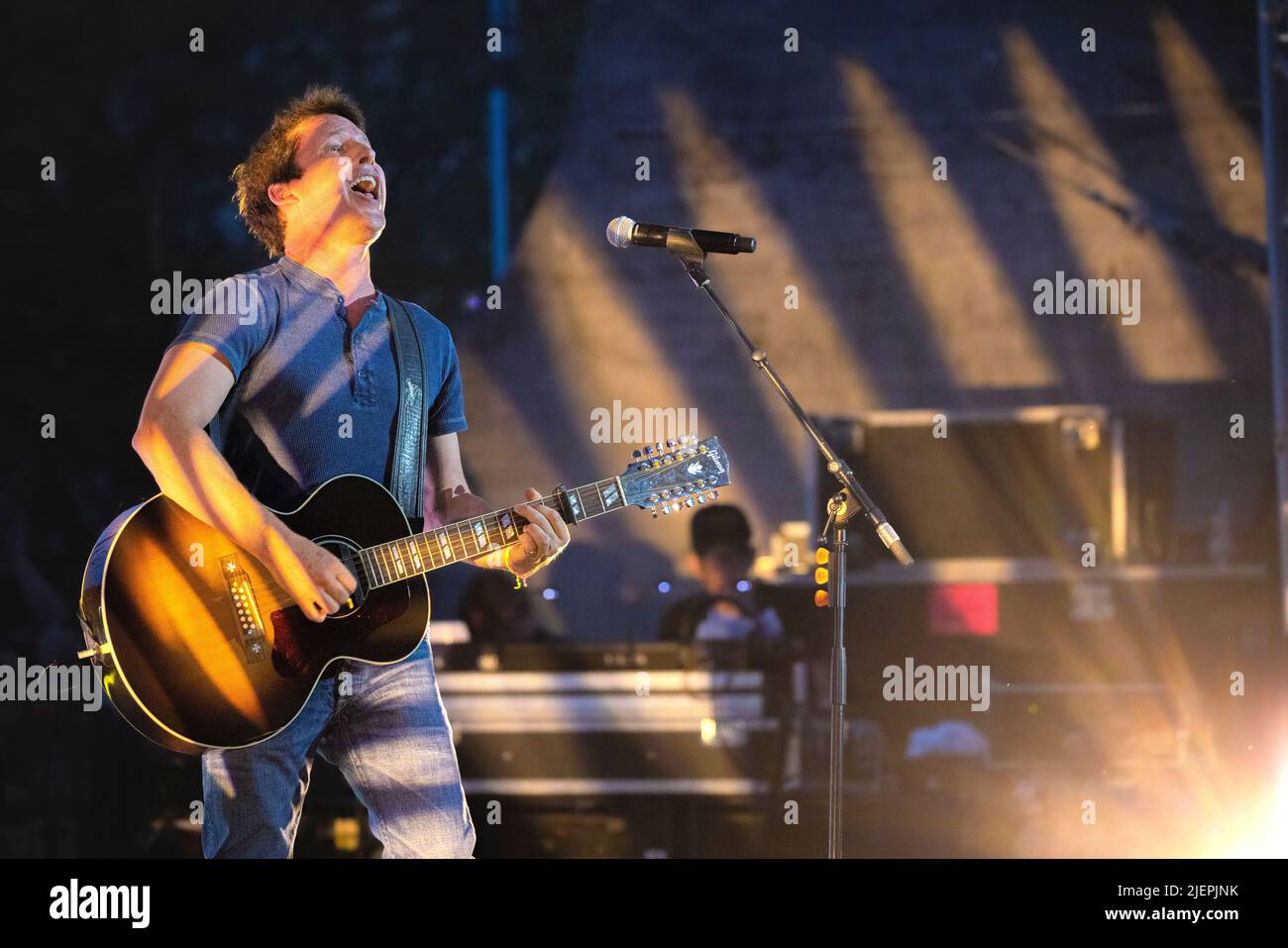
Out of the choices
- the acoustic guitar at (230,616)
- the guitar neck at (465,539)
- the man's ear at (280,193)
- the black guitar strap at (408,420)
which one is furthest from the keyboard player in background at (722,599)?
the man's ear at (280,193)

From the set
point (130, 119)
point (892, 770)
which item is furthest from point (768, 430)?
point (130, 119)

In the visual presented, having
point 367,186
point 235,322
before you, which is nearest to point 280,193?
point 367,186

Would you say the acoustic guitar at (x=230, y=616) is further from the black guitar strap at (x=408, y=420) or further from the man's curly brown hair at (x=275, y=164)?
the man's curly brown hair at (x=275, y=164)

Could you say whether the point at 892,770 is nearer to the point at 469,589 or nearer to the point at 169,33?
the point at 469,589

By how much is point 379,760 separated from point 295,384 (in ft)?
2.46

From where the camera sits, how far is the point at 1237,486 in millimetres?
7340

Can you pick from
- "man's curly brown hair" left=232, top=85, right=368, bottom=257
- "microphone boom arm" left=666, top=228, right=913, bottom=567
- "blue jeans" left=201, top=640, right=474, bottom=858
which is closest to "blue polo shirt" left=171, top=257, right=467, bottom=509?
"man's curly brown hair" left=232, top=85, right=368, bottom=257

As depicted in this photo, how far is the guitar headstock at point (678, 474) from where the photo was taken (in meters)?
2.95

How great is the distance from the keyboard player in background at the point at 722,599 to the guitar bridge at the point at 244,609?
8.96ft

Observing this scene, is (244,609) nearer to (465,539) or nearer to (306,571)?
(306,571)

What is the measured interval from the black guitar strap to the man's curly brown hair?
330mm
